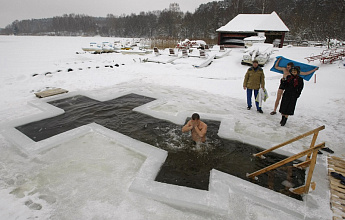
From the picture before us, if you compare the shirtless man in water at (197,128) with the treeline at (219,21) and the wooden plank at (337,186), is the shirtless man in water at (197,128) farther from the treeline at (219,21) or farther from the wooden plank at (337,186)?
the treeline at (219,21)

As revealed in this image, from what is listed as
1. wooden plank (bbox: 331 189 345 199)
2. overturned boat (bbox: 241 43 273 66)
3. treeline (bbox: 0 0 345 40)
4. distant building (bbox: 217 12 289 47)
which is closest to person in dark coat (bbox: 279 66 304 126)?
wooden plank (bbox: 331 189 345 199)

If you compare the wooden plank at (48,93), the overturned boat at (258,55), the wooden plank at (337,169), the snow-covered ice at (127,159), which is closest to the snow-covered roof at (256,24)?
the overturned boat at (258,55)

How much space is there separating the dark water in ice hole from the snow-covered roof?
21797 mm

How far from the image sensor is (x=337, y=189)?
10.2 ft

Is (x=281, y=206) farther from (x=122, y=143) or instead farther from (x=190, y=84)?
(x=190, y=84)

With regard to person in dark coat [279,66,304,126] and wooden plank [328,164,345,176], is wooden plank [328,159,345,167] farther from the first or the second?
person in dark coat [279,66,304,126]

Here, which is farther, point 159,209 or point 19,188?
point 19,188

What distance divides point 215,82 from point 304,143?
622 centimetres

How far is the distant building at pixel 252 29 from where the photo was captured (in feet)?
73.1

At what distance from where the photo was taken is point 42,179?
313 centimetres

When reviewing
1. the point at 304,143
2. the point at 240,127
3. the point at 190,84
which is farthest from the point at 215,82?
the point at 304,143

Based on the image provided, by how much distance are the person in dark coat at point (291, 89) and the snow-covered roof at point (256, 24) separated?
20.6 meters

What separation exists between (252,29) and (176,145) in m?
24.9

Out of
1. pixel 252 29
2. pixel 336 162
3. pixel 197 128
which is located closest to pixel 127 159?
pixel 197 128
